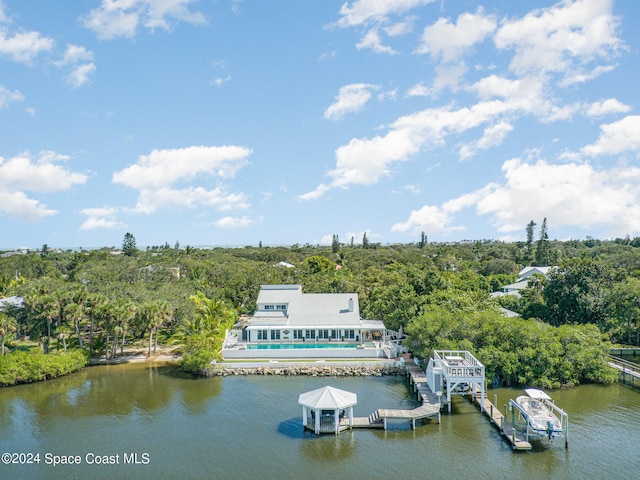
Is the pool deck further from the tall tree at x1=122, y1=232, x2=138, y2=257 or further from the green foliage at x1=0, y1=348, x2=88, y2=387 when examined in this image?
the tall tree at x1=122, y1=232, x2=138, y2=257

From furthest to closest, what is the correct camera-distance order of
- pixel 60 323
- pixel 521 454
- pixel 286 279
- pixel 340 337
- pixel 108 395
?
pixel 286 279
pixel 340 337
pixel 60 323
pixel 108 395
pixel 521 454

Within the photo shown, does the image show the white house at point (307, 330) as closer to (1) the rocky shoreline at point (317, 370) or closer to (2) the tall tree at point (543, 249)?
(1) the rocky shoreline at point (317, 370)

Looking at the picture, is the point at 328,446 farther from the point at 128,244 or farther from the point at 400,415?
the point at 128,244

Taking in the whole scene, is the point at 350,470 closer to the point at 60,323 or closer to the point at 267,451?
the point at 267,451

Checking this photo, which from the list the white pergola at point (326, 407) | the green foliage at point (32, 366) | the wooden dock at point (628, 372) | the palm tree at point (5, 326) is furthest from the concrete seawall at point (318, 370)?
the wooden dock at point (628, 372)

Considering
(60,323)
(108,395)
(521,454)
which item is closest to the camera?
(521,454)

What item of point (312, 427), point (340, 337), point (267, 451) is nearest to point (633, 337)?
point (340, 337)
